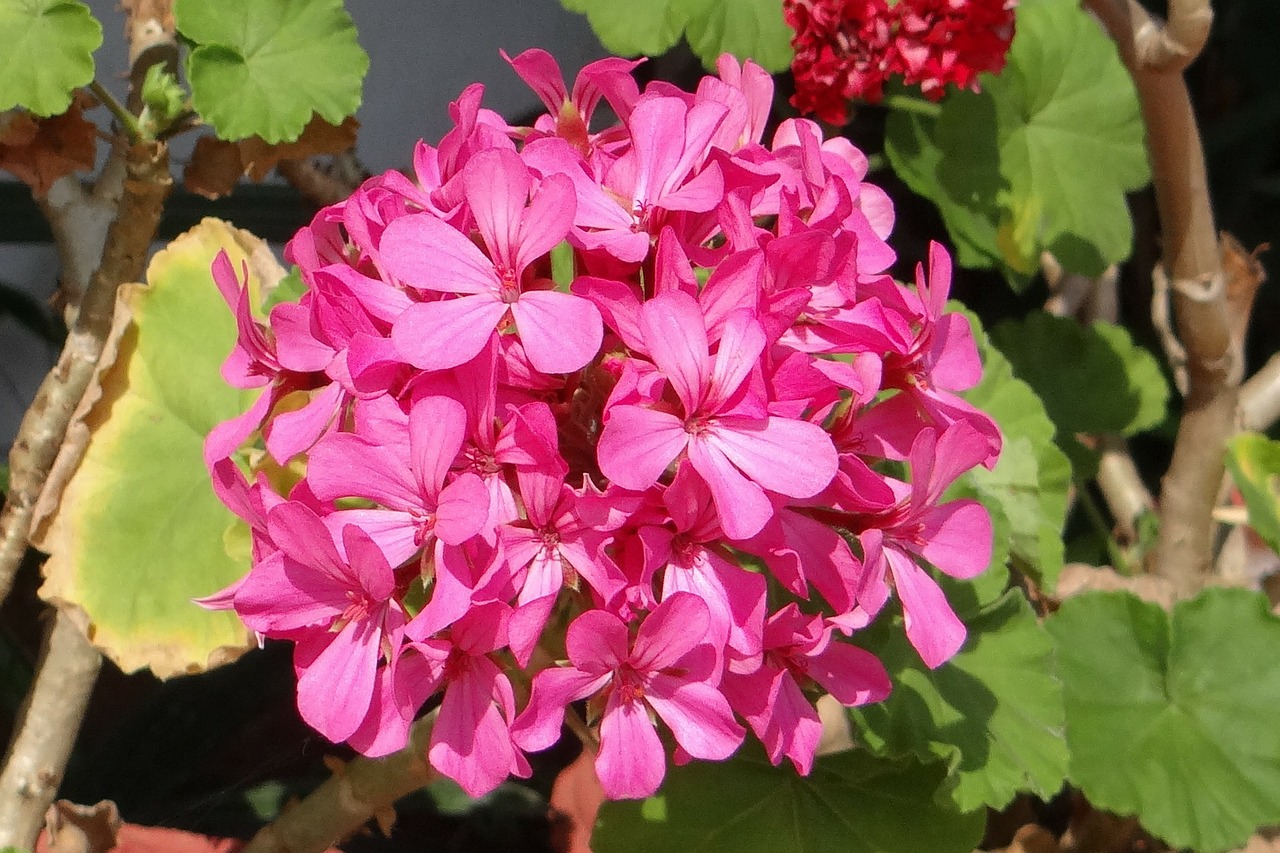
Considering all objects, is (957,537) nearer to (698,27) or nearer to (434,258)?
(434,258)

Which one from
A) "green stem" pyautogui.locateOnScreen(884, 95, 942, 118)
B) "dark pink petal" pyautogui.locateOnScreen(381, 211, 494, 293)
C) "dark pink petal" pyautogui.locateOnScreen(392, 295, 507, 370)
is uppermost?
"dark pink petal" pyautogui.locateOnScreen(381, 211, 494, 293)

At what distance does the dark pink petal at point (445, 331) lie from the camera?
0.45m

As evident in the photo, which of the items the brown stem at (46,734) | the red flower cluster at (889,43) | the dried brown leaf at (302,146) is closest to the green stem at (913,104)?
the red flower cluster at (889,43)

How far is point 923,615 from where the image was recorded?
1.78ft

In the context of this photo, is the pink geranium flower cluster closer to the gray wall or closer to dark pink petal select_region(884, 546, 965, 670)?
dark pink petal select_region(884, 546, 965, 670)

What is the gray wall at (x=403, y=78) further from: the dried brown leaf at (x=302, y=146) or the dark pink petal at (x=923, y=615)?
the dark pink petal at (x=923, y=615)

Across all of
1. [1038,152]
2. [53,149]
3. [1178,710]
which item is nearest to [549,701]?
[53,149]

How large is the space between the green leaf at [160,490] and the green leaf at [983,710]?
1.67ft

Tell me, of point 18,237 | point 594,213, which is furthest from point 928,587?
point 18,237

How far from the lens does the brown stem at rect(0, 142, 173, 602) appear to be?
860mm

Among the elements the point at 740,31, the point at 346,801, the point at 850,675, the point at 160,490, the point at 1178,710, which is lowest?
the point at 1178,710

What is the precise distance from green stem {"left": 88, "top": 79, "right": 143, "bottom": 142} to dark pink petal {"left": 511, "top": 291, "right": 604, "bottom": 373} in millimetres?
499

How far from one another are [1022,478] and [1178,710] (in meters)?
0.31

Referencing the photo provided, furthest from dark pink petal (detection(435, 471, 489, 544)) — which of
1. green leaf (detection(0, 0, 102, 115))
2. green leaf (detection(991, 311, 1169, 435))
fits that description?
green leaf (detection(991, 311, 1169, 435))
